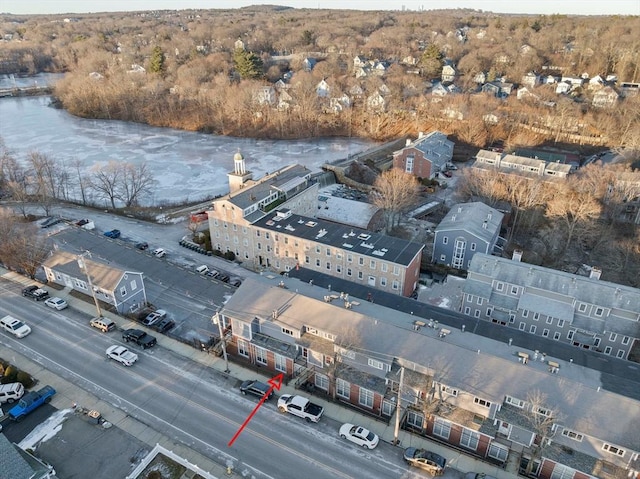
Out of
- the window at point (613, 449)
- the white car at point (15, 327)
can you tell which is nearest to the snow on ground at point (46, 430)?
the white car at point (15, 327)

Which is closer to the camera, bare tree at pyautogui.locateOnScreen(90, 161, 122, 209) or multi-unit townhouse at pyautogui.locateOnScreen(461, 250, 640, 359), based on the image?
multi-unit townhouse at pyautogui.locateOnScreen(461, 250, 640, 359)

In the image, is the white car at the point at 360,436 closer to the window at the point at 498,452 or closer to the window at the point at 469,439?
the window at the point at 469,439

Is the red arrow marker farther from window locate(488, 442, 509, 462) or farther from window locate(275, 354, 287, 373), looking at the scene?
window locate(488, 442, 509, 462)

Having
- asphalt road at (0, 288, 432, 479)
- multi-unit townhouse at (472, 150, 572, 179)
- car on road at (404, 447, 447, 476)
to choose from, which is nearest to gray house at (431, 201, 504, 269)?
multi-unit townhouse at (472, 150, 572, 179)

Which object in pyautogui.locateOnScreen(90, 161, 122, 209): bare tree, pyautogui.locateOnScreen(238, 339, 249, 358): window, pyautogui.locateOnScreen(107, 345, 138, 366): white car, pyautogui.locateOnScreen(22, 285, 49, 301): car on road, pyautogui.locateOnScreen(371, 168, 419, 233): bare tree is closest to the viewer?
pyautogui.locateOnScreen(107, 345, 138, 366): white car

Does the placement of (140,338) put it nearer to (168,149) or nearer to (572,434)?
(572,434)

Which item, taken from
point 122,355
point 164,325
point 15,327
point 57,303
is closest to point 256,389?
point 122,355
